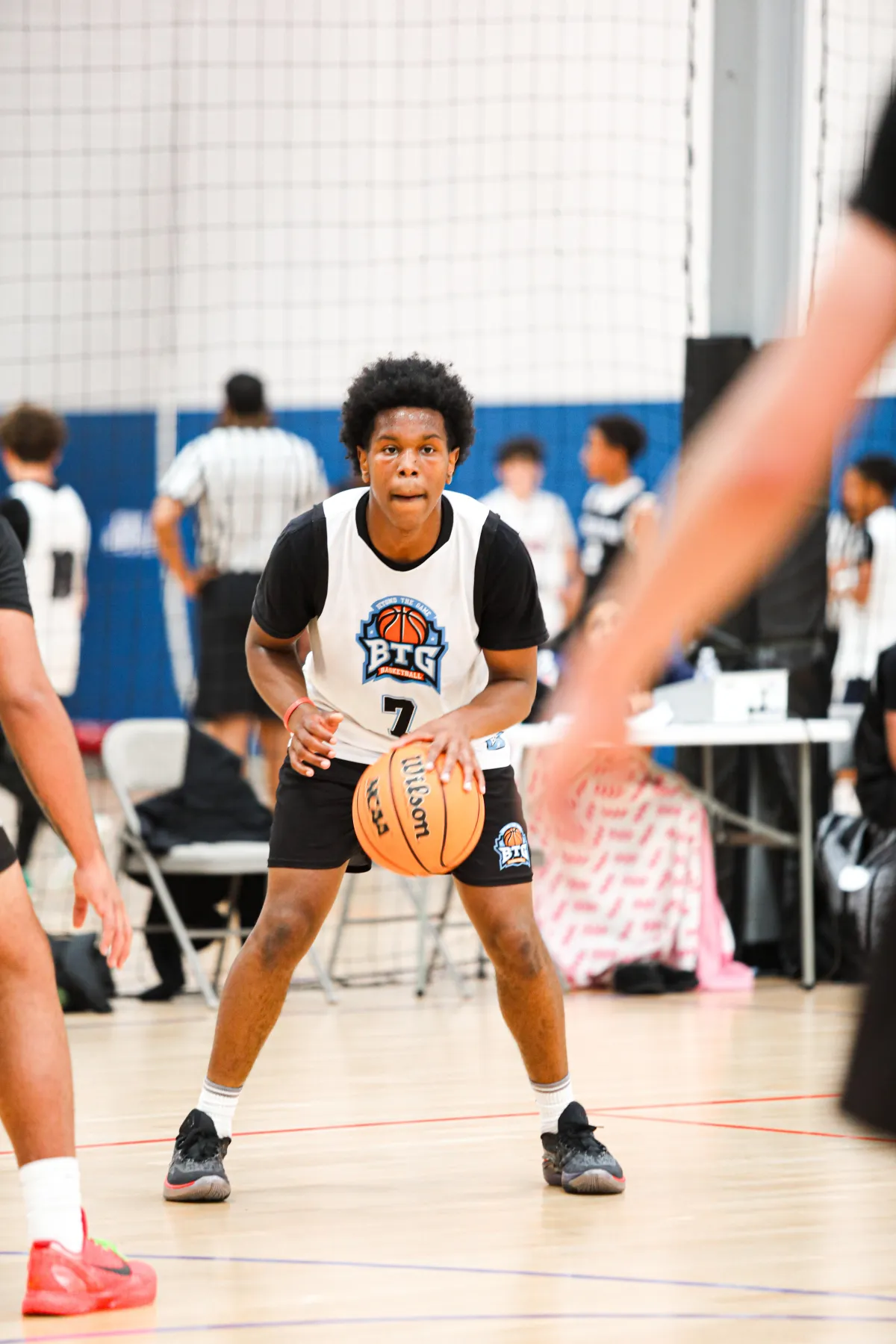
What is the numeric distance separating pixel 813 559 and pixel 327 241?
720 centimetres

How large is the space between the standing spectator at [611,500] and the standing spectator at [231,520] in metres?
1.58

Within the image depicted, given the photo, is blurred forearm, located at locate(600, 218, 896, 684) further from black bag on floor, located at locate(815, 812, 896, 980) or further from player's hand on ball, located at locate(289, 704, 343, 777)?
black bag on floor, located at locate(815, 812, 896, 980)

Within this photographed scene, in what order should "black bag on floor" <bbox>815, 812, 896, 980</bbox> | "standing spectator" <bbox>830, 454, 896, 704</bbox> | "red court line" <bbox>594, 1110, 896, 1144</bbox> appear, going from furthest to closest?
"standing spectator" <bbox>830, 454, 896, 704</bbox>, "black bag on floor" <bbox>815, 812, 896, 980</bbox>, "red court line" <bbox>594, 1110, 896, 1144</bbox>

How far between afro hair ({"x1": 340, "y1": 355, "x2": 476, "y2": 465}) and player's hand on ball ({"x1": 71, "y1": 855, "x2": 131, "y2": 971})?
1380mm

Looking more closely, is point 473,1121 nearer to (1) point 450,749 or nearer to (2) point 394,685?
(2) point 394,685

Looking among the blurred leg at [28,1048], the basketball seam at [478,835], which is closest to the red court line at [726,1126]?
the basketball seam at [478,835]

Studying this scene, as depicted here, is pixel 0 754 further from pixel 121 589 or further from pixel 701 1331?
pixel 121 589

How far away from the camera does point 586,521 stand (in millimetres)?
9844

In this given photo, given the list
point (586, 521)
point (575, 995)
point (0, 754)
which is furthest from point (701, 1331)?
point (586, 521)

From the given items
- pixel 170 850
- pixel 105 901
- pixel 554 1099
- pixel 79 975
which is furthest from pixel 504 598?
pixel 79 975

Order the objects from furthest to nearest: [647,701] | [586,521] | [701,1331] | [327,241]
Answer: [327,241]
[586,521]
[647,701]
[701,1331]

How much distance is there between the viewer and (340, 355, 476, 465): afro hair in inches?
160

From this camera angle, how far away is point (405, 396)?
13.3ft

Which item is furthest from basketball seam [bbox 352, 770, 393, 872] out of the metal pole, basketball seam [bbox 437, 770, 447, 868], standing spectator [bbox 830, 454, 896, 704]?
standing spectator [bbox 830, 454, 896, 704]
